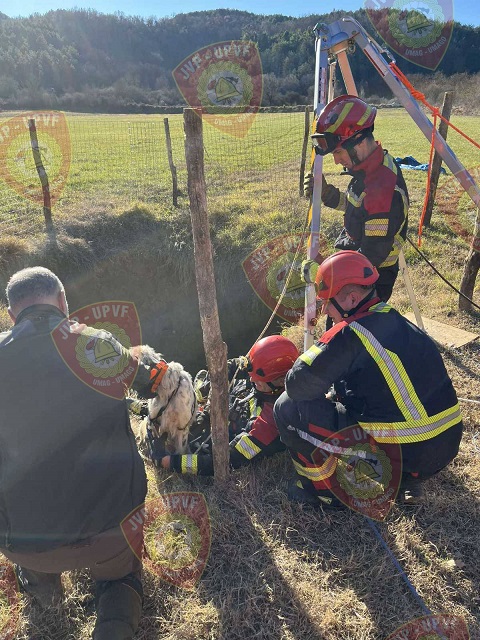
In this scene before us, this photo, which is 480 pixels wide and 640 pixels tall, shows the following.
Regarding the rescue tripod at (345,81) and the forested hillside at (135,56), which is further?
the forested hillside at (135,56)

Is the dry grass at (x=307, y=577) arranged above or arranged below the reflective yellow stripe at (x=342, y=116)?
below

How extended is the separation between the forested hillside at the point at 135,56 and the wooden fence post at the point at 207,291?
2187 centimetres

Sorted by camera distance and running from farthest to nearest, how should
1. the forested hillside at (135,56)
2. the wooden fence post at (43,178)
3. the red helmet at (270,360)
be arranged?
the forested hillside at (135,56)
the wooden fence post at (43,178)
the red helmet at (270,360)

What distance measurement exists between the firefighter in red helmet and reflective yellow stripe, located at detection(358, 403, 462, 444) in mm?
1399

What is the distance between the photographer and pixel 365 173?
3.56 metres

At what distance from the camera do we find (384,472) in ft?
9.68
